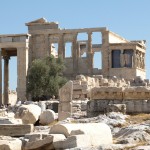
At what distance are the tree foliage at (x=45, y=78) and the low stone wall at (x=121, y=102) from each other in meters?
27.0

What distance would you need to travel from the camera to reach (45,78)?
48.9 m

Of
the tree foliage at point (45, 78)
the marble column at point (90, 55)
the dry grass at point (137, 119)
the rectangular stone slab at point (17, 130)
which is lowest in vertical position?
the rectangular stone slab at point (17, 130)

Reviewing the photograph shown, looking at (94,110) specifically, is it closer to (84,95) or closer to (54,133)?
(54,133)

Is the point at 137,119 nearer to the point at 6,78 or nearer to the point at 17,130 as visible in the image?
the point at 17,130

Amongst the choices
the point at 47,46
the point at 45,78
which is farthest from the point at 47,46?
the point at 45,78

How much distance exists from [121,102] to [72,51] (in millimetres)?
35639

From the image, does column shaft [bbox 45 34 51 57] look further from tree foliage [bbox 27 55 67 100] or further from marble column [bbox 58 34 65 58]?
tree foliage [bbox 27 55 67 100]

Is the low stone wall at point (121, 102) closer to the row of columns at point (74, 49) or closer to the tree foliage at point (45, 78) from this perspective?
the tree foliage at point (45, 78)

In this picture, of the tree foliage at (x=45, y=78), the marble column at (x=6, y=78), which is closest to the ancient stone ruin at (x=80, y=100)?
the marble column at (x=6, y=78)

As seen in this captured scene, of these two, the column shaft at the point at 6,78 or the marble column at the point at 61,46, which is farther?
the column shaft at the point at 6,78

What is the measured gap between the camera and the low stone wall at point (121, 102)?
20.0 meters

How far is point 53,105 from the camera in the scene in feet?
105

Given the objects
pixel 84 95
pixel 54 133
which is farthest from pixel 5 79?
pixel 54 133

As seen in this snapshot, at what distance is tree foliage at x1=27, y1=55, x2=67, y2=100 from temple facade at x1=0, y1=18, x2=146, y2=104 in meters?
2.66
